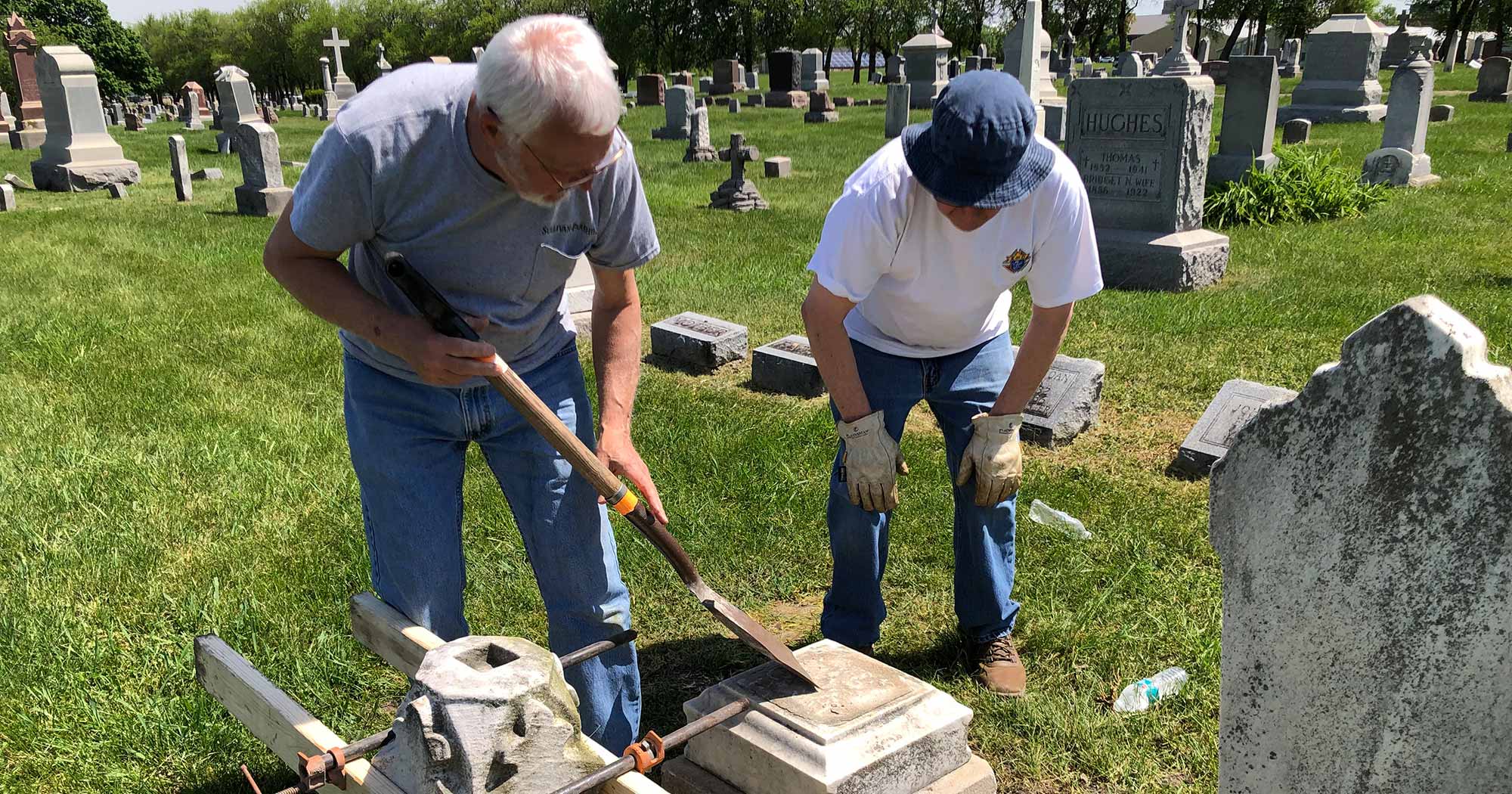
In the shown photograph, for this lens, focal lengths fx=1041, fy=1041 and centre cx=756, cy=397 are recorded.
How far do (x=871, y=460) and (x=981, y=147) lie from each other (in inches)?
35.0

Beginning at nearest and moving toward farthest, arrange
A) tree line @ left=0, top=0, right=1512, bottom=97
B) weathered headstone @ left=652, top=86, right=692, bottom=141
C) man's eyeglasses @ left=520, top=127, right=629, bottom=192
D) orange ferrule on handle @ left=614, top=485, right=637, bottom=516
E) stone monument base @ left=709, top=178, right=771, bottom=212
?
1. man's eyeglasses @ left=520, top=127, right=629, bottom=192
2. orange ferrule on handle @ left=614, top=485, right=637, bottom=516
3. stone monument base @ left=709, top=178, right=771, bottom=212
4. weathered headstone @ left=652, top=86, right=692, bottom=141
5. tree line @ left=0, top=0, right=1512, bottom=97

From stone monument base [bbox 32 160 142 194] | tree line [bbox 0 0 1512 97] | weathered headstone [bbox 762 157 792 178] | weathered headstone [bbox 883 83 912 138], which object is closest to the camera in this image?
weathered headstone [bbox 762 157 792 178]

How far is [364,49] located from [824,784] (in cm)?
7328

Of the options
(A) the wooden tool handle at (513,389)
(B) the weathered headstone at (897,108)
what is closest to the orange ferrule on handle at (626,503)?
(A) the wooden tool handle at (513,389)

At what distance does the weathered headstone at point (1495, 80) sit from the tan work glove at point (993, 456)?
24250mm

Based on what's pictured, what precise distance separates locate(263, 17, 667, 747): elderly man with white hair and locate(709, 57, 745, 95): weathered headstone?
3067cm

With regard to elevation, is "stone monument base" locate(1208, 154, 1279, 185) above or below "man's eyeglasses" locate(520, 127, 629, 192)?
below

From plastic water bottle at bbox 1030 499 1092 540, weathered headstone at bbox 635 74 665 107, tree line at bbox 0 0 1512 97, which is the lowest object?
plastic water bottle at bbox 1030 499 1092 540

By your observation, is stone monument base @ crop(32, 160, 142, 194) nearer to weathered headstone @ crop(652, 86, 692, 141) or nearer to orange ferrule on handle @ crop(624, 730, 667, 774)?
weathered headstone @ crop(652, 86, 692, 141)

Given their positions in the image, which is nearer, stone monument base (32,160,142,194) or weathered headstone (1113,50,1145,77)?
stone monument base (32,160,142,194)

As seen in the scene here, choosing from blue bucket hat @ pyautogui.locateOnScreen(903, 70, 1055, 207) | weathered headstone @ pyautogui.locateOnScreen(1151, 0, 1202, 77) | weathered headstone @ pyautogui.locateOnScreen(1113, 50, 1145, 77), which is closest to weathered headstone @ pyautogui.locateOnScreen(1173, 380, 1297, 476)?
blue bucket hat @ pyautogui.locateOnScreen(903, 70, 1055, 207)

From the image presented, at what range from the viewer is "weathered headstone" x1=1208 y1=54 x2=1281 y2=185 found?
419 inches

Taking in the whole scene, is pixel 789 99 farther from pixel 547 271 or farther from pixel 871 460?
pixel 547 271

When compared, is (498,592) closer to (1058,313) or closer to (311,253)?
(311,253)
